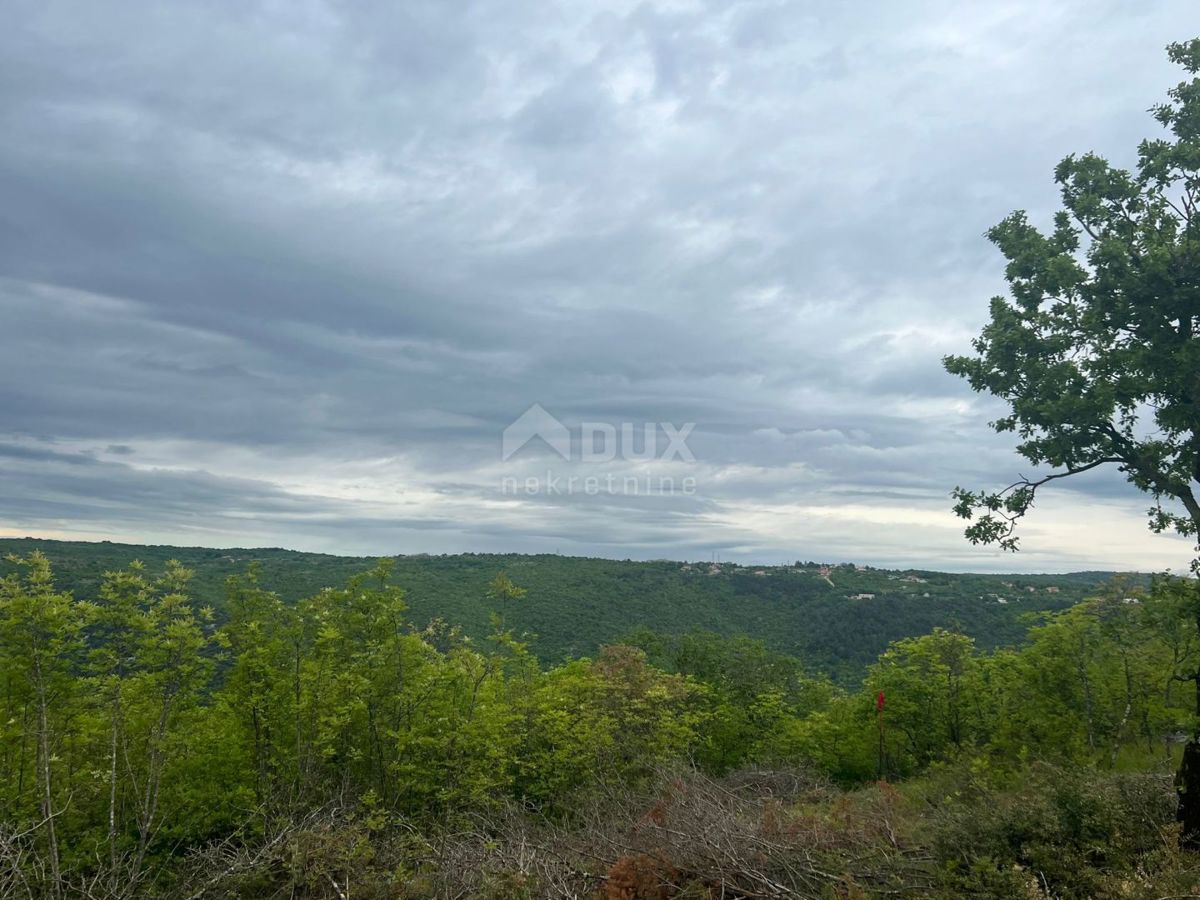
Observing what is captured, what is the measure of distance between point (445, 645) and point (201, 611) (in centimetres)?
497

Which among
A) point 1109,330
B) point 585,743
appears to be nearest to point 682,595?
point 585,743

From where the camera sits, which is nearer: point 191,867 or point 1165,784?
point 1165,784

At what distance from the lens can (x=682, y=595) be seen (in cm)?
7375

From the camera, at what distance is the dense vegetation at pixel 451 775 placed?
7.13 m

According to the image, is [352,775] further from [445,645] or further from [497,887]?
[497,887]

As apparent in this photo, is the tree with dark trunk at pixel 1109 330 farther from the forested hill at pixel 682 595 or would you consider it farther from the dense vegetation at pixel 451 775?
the forested hill at pixel 682 595

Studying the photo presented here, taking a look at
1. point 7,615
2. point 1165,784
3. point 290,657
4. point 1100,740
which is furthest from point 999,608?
point 7,615

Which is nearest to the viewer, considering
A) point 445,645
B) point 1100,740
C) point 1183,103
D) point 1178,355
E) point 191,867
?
point 1178,355

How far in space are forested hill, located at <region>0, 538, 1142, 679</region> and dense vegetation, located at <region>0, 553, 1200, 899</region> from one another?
95.9ft

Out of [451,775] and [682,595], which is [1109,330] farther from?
[682,595]

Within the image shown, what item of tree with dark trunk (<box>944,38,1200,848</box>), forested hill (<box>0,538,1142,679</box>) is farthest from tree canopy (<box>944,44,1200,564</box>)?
forested hill (<box>0,538,1142,679</box>)

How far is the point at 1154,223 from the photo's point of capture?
872cm

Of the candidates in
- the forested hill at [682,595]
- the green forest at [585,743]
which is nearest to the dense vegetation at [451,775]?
the green forest at [585,743]

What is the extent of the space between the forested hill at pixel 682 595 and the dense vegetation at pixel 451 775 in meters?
29.2
